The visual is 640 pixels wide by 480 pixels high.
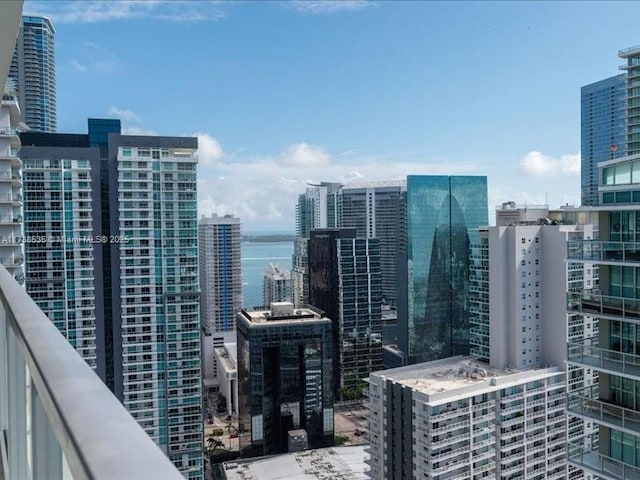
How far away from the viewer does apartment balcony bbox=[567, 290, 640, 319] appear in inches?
83.8

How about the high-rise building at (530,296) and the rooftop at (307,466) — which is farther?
the rooftop at (307,466)

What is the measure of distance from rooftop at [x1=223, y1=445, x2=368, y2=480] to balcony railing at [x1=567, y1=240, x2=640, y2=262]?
690 cm

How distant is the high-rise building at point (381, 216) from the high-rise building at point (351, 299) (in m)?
1.76

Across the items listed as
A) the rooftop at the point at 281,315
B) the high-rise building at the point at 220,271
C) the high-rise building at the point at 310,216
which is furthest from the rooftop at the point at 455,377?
the high-rise building at the point at 310,216

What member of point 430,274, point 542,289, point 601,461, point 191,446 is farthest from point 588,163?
point 601,461

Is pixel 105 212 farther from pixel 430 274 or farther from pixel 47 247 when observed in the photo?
pixel 430 274

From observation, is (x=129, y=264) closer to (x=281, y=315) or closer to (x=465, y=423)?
(x=281, y=315)

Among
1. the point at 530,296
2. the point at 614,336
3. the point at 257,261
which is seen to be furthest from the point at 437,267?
the point at 614,336

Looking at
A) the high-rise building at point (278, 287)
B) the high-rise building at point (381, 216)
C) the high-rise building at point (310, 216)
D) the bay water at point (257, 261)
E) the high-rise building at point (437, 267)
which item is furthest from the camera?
the bay water at point (257, 261)

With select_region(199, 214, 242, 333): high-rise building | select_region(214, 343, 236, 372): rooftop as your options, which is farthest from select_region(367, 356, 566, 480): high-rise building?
select_region(199, 214, 242, 333): high-rise building

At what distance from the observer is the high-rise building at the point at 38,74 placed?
15.5 m

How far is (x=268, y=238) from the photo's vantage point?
18094 millimetres

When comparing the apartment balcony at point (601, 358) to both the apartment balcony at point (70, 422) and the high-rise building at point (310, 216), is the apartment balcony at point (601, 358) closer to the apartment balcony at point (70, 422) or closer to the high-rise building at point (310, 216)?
the apartment balcony at point (70, 422)

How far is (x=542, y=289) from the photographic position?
8609 mm
